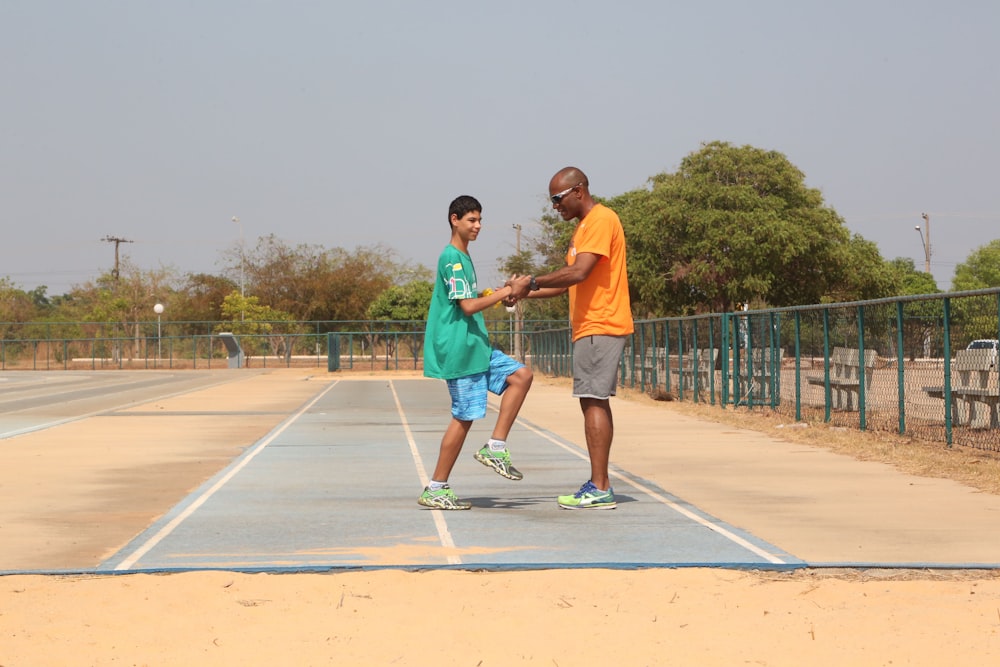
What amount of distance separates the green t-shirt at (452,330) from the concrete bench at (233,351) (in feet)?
197

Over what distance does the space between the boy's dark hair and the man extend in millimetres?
526

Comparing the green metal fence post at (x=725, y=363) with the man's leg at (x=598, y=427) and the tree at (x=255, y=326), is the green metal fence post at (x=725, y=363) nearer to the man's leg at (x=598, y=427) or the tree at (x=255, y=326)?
the man's leg at (x=598, y=427)

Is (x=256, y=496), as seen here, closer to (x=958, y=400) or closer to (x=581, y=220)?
(x=581, y=220)

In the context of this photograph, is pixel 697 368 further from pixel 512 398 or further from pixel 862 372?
pixel 512 398

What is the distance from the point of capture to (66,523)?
9.52 metres

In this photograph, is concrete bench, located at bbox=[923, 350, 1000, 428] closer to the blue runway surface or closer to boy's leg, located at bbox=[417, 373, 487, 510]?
the blue runway surface

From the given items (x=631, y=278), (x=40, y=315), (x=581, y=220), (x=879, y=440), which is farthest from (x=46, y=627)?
(x=40, y=315)

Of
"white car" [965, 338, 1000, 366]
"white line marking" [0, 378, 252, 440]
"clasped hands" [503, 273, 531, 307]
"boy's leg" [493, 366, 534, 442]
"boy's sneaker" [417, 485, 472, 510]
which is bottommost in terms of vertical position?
"boy's sneaker" [417, 485, 472, 510]

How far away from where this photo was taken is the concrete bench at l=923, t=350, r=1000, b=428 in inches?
596

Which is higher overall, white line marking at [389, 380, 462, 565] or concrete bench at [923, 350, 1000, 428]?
concrete bench at [923, 350, 1000, 428]

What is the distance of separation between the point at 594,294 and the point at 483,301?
82 centimetres

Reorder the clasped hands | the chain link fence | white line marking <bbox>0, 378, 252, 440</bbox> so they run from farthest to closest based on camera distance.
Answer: white line marking <bbox>0, 378, 252, 440</bbox>, the chain link fence, the clasped hands

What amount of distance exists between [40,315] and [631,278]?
67.5 meters

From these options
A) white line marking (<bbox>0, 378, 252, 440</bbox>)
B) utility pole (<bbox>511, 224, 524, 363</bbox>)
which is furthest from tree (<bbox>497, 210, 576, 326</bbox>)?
white line marking (<bbox>0, 378, 252, 440</bbox>)
